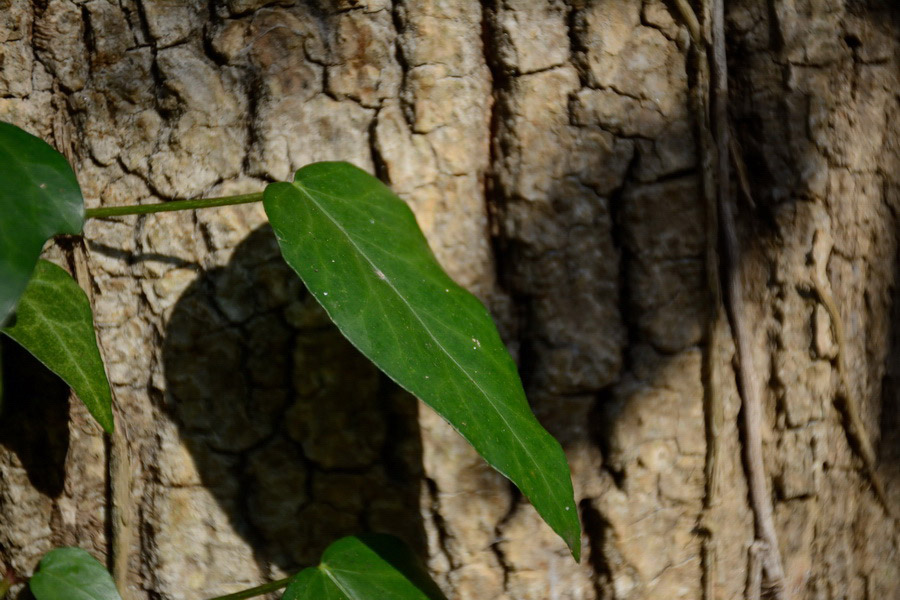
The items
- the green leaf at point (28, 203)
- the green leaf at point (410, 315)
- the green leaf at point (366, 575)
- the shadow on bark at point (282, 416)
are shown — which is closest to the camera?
the green leaf at point (28, 203)

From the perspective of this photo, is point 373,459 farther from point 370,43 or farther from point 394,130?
point 370,43

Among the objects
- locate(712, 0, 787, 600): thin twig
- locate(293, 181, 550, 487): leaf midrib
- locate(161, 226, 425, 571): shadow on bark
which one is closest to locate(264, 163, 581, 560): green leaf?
locate(293, 181, 550, 487): leaf midrib

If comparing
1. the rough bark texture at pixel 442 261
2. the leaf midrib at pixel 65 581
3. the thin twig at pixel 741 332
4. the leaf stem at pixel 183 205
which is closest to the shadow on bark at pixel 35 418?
the rough bark texture at pixel 442 261

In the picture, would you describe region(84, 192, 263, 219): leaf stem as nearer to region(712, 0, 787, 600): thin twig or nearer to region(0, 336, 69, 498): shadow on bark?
region(0, 336, 69, 498): shadow on bark

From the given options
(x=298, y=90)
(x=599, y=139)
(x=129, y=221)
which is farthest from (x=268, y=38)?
(x=599, y=139)

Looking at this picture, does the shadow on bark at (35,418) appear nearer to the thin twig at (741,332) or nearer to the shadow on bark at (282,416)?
the shadow on bark at (282,416)

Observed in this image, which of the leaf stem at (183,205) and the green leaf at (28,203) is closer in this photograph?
the green leaf at (28,203)
